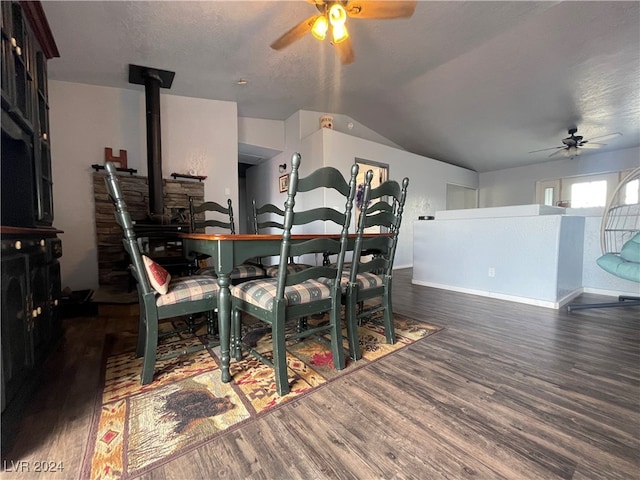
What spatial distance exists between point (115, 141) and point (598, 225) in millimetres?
6234

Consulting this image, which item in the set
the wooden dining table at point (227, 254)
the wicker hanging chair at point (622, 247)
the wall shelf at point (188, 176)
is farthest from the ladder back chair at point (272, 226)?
the wicker hanging chair at point (622, 247)

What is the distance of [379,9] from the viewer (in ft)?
6.88

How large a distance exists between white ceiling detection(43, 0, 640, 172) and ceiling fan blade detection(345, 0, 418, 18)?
75 cm

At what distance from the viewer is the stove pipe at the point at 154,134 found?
333 cm

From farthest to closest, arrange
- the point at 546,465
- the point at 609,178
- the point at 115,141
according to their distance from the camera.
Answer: the point at 609,178, the point at 115,141, the point at 546,465

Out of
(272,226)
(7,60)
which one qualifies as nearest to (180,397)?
(272,226)

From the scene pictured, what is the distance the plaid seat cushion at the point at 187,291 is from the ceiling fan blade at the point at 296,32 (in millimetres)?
2217

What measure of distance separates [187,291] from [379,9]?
2.53 m

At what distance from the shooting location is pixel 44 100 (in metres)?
1.89

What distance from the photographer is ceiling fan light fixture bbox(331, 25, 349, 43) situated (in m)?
2.10

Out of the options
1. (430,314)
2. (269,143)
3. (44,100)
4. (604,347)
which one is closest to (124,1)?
(44,100)

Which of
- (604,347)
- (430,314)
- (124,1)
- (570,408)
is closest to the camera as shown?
(570,408)

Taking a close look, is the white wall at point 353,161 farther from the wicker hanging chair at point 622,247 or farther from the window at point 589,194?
the wicker hanging chair at point 622,247

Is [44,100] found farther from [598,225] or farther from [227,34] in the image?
[598,225]
